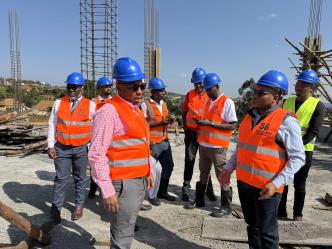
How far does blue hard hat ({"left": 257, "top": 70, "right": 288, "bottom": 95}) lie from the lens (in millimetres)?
2736

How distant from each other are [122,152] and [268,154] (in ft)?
4.00

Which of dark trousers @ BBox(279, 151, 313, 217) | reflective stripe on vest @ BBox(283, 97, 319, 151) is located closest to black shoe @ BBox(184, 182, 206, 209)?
dark trousers @ BBox(279, 151, 313, 217)

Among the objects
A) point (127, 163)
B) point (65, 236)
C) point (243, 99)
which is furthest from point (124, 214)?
point (243, 99)

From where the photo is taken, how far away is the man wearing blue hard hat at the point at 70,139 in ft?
14.5

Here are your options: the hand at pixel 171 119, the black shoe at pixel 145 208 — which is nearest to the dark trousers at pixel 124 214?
the black shoe at pixel 145 208

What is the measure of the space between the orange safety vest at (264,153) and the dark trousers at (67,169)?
266 cm

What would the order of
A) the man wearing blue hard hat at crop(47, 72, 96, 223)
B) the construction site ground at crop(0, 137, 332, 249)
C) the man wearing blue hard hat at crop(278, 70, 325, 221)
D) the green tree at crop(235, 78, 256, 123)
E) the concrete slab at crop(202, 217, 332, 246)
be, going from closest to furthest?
the concrete slab at crop(202, 217, 332, 246) < the construction site ground at crop(0, 137, 332, 249) < the man wearing blue hard hat at crop(278, 70, 325, 221) < the man wearing blue hard hat at crop(47, 72, 96, 223) < the green tree at crop(235, 78, 256, 123)

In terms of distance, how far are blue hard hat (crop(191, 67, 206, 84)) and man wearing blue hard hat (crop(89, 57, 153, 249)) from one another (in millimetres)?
2840

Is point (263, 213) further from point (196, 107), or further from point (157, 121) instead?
point (196, 107)

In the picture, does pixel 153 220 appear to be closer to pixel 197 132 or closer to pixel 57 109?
pixel 197 132

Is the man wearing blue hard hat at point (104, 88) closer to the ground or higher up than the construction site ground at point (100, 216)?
higher up

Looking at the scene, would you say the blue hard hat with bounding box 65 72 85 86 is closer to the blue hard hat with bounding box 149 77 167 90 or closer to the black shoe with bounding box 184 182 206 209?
the blue hard hat with bounding box 149 77 167 90

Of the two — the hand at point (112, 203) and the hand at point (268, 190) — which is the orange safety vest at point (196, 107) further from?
the hand at point (112, 203)

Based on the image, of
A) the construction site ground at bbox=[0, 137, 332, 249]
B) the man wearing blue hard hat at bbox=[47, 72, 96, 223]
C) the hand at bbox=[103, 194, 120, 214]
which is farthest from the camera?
the man wearing blue hard hat at bbox=[47, 72, 96, 223]
